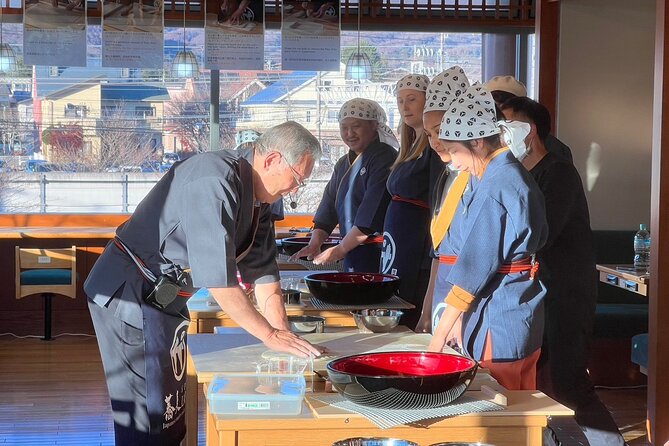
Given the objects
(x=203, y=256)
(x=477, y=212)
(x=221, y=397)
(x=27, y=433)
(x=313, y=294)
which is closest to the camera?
(x=221, y=397)

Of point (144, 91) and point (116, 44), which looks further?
point (144, 91)

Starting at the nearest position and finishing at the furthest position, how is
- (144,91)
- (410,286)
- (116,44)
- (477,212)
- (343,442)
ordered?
(343,442) → (477,212) → (410,286) → (116,44) → (144,91)

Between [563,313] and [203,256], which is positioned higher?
[203,256]

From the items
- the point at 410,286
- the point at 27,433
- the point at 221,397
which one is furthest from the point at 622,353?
the point at 221,397

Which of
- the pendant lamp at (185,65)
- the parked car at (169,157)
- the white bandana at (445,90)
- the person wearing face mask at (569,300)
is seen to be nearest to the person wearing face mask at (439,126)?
the white bandana at (445,90)

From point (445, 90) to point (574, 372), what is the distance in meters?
1.04

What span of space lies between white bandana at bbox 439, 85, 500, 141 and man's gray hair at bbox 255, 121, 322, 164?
1.27ft

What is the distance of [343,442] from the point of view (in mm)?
1682

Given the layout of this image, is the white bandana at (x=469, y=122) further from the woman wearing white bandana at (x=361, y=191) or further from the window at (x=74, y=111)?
the window at (x=74, y=111)

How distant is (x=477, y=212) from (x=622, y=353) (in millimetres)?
2987

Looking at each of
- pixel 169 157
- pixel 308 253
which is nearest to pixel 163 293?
pixel 308 253

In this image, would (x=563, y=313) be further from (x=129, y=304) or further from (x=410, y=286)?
(x=129, y=304)

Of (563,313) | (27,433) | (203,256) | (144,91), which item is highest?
(144,91)

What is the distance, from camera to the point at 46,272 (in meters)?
6.52
